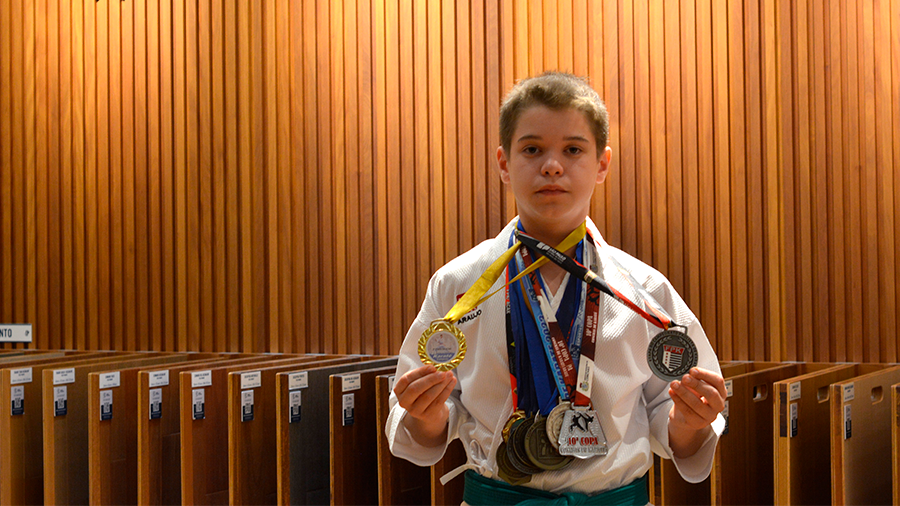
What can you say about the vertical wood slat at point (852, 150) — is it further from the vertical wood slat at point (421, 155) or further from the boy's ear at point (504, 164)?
the boy's ear at point (504, 164)

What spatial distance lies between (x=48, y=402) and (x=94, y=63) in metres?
1.86

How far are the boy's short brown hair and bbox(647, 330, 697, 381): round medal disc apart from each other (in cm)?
40

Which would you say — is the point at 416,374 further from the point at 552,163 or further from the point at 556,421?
the point at 552,163

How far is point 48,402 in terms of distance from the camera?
300cm

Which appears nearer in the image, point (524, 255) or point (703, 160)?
point (524, 255)

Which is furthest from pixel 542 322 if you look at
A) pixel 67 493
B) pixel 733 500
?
pixel 67 493

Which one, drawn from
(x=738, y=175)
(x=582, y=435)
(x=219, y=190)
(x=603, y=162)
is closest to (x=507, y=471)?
(x=582, y=435)

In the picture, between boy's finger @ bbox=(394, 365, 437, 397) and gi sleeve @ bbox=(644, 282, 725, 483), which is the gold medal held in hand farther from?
gi sleeve @ bbox=(644, 282, 725, 483)

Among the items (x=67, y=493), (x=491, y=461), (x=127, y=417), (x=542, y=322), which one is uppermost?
(x=542, y=322)

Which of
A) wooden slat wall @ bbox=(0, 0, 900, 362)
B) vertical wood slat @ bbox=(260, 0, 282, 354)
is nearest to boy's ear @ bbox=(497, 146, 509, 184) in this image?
wooden slat wall @ bbox=(0, 0, 900, 362)

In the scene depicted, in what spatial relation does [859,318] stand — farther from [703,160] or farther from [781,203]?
[703,160]

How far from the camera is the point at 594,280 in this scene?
151 cm

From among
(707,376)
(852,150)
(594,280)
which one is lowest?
(707,376)

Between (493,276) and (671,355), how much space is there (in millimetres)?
370
